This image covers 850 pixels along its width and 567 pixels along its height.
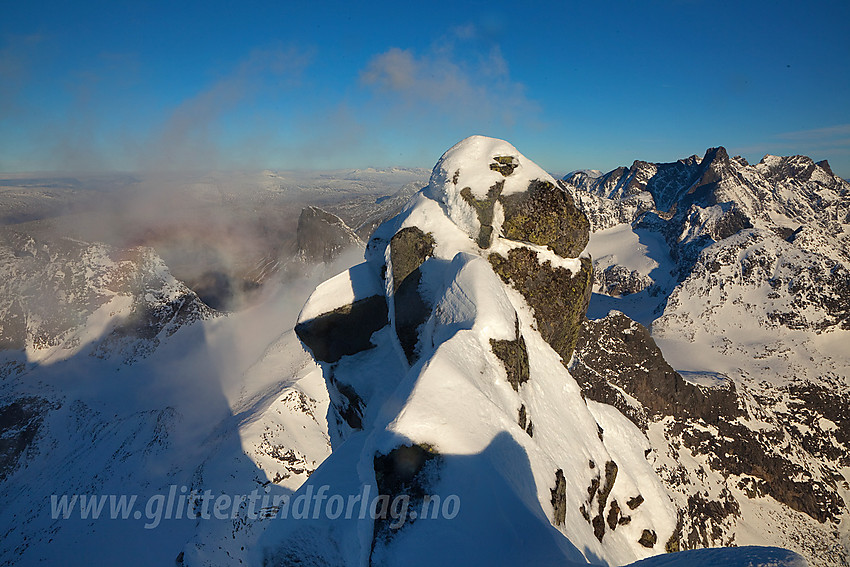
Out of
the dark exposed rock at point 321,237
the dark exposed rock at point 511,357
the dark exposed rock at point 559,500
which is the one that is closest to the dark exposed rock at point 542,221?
the dark exposed rock at point 511,357

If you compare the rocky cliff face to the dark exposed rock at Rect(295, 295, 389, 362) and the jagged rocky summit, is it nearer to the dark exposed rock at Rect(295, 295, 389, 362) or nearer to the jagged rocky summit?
the jagged rocky summit

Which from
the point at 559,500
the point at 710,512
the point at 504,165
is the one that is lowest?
the point at 710,512

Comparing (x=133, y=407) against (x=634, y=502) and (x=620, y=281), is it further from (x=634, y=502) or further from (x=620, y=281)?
(x=620, y=281)

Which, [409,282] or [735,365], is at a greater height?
[409,282]

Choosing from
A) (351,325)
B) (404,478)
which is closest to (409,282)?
(351,325)

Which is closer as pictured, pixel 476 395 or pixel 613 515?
pixel 476 395

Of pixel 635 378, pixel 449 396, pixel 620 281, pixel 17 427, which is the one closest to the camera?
pixel 449 396

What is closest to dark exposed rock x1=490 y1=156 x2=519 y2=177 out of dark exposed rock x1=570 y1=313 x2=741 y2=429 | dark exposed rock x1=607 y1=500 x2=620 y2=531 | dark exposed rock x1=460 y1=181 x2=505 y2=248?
dark exposed rock x1=460 y1=181 x2=505 y2=248

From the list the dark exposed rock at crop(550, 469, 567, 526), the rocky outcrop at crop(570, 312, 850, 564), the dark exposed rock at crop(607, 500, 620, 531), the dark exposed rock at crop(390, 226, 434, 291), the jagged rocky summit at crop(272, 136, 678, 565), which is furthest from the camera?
the rocky outcrop at crop(570, 312, 850, 564)
